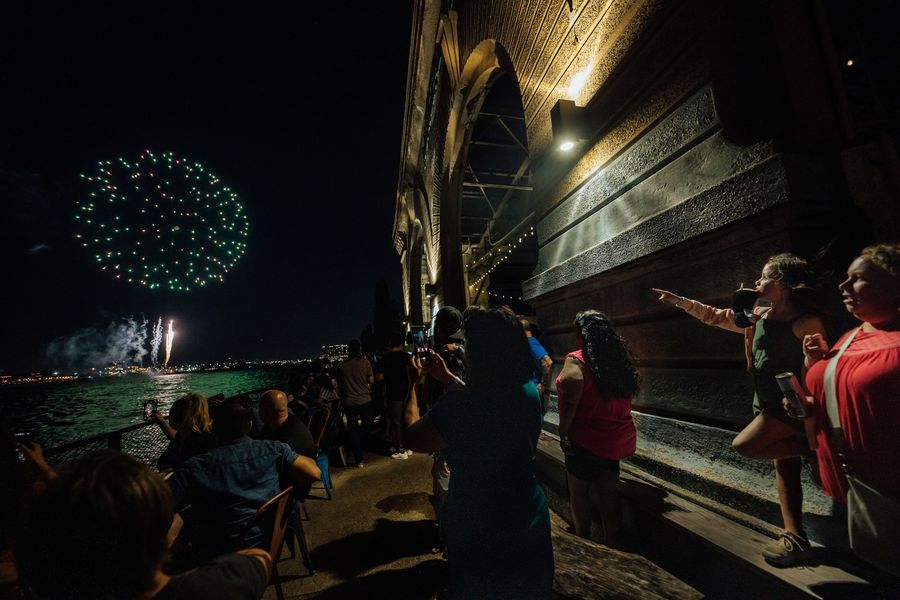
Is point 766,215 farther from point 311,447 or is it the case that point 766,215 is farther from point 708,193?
point 311,447

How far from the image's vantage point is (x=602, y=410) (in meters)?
2.47

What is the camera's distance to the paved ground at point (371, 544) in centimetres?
287

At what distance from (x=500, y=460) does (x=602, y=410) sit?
1.34 meters

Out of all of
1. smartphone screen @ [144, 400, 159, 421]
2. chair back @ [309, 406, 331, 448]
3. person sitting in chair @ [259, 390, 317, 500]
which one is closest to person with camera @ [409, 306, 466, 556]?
person sitting in chair @ [259, 390, 317, 500]

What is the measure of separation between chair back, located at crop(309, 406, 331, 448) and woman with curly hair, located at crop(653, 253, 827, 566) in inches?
164

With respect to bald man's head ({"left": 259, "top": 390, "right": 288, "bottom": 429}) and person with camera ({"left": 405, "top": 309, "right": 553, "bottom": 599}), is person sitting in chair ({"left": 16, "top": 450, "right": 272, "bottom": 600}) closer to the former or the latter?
person with camera ({"left": 405, "top": 309, "right": 553, "bottom": 599})

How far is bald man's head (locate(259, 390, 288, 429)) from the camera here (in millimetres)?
3500

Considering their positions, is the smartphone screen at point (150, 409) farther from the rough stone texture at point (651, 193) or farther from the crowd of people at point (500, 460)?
the rough stone texture at point (651, 193)

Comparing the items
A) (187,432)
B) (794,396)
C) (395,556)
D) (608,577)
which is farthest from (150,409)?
(794,396)

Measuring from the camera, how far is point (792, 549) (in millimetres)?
1821

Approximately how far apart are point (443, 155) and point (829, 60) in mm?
8550

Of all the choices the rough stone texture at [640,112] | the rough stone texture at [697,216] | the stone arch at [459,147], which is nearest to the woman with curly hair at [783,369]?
the rough stone texture at [697,216]

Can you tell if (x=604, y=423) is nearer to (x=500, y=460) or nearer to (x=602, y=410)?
(x=602, y=410)

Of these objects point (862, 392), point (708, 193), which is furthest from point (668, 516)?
point (708, 193)
